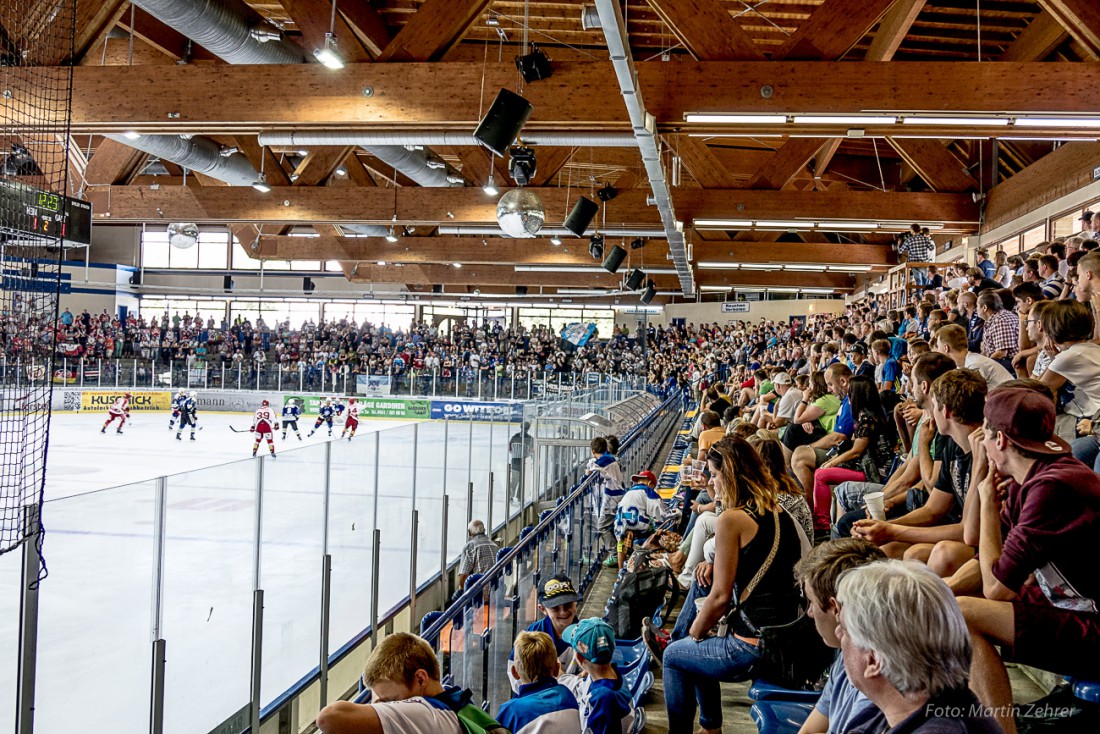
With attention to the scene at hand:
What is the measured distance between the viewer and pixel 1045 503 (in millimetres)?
1913

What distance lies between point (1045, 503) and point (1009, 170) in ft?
46.4

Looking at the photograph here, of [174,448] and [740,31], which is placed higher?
[740,31]

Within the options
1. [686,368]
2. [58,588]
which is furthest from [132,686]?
[686,368]

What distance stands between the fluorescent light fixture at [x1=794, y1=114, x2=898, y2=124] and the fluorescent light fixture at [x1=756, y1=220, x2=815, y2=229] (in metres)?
5.31

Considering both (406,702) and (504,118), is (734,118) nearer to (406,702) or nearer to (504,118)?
(504,118)

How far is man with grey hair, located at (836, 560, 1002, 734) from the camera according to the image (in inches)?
51.7

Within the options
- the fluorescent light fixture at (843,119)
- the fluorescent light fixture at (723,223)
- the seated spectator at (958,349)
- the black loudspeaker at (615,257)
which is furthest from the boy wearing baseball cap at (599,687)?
the black loudspeaker at (615,257)

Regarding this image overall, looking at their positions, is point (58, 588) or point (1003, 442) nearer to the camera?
point (1003, 442)

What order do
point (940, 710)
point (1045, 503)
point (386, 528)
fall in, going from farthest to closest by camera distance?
point (386, 528)
point (1045, 503)
point (940, 710)

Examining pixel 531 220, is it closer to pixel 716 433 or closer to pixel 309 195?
pixel 716 433

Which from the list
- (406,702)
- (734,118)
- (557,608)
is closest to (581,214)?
(734,118)

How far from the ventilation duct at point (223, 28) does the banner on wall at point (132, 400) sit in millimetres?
18033

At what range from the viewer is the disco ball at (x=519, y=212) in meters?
7.89

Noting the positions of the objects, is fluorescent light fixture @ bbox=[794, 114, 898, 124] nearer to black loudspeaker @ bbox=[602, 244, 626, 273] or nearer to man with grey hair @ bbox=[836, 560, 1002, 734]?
man with grey hair @ bbox=[836, 560, 1002, 734]
